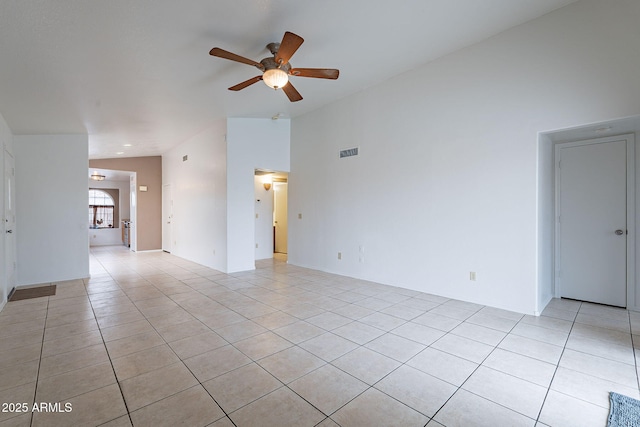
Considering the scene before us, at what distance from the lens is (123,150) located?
303 inches

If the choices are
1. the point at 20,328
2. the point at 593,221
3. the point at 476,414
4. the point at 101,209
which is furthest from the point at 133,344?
the point at 101,209

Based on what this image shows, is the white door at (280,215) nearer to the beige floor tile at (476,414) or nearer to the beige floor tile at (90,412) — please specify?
the beige floor tile at (90,412)

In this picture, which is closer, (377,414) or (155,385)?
(377,414)

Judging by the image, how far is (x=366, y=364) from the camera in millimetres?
2422

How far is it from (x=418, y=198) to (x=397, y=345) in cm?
242

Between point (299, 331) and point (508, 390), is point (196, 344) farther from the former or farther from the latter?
point (508, 390)

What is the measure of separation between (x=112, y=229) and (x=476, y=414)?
12975 millimetres

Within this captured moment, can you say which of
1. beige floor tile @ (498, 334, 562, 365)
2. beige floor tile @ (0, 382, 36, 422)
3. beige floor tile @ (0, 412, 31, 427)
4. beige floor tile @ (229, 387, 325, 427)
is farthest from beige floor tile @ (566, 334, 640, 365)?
beige floor tile @ (0, 382, 36, 422)

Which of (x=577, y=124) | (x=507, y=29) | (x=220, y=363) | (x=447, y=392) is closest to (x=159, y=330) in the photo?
(x=220, y=363)

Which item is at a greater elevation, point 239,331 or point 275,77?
point 275,77

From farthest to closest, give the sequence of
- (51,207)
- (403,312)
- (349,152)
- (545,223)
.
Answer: (349,152) → (51,207) → (545,223) → (403,312)

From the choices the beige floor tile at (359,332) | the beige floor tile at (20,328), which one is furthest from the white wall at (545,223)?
the beige floor tile at (20,328)

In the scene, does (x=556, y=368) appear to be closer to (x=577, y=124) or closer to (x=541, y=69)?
(x=577, y=124)

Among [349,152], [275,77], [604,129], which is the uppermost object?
[275,77]
